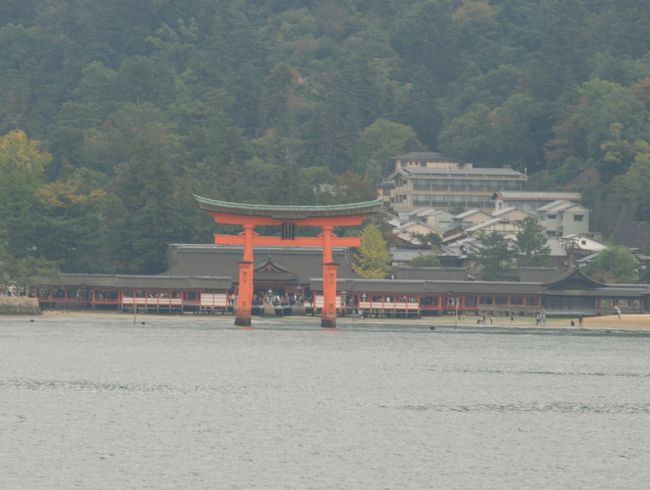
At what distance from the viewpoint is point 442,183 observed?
171125mm

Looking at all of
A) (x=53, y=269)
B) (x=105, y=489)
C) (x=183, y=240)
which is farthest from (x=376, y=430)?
(x=183, y=240)

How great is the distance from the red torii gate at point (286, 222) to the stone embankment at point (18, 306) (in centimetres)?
1625

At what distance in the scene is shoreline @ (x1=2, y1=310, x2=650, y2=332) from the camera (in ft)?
328

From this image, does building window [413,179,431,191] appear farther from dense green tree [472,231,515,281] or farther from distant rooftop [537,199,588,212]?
dense green tree [472,231,515,281]

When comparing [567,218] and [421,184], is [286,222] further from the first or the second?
[421,184]

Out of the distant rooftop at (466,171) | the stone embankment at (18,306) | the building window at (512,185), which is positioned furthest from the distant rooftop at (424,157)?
the stone embankment at (18,306)

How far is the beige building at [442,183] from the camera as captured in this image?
551 ft

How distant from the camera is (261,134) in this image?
187375 millimetres

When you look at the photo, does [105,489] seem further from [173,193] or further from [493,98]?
[493,98]

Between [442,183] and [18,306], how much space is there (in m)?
79.9

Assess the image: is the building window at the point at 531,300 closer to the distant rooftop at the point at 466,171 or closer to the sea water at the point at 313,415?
the sea water at the point at 313,415

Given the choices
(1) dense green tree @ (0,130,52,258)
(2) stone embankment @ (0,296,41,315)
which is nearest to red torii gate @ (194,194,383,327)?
(2) stone embankment @ (0,296,41,315)

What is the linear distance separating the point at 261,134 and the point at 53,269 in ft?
293

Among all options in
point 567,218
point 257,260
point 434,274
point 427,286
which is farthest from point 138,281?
point 567,218
